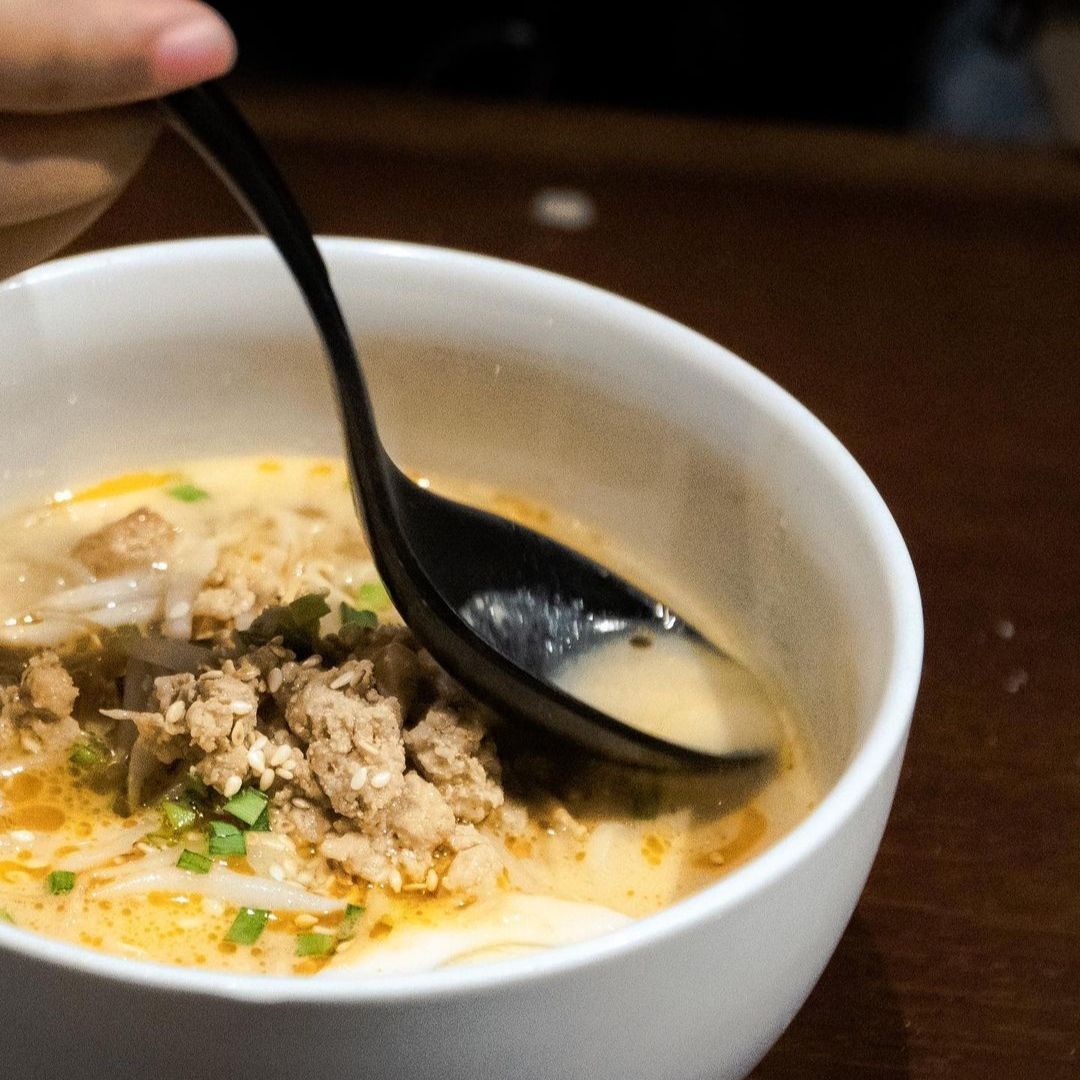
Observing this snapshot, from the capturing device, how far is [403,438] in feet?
5.59

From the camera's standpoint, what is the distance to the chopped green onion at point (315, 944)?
3.56 feet

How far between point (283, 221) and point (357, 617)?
1.52ft

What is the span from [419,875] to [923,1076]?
1.59 feet

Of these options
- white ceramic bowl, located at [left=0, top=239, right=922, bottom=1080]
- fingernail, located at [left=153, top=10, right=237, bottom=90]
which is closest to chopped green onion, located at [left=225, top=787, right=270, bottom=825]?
white ceramic bowl, located at [left=0, top=239, right=922, bottom=1080]

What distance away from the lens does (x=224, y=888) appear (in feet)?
3.76

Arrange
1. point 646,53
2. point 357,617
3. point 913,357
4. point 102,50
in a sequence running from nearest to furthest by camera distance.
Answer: point 102,50, point 357,617, point 913,357, point 646,53

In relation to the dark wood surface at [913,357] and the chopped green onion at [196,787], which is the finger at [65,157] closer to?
the chopped green onion at [196,787]

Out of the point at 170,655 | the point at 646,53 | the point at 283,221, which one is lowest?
the point at 646,53

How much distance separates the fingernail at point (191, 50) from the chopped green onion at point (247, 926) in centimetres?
68

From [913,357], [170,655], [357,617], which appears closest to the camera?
[170,655]

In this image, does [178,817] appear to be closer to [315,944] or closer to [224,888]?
[224,888]

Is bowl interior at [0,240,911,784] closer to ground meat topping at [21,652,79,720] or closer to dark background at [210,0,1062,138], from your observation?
ground meat topping at [21,652,79,720]

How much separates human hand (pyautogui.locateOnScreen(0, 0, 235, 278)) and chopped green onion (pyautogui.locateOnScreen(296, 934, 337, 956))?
664 mm

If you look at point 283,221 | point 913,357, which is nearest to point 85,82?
point 283,221
